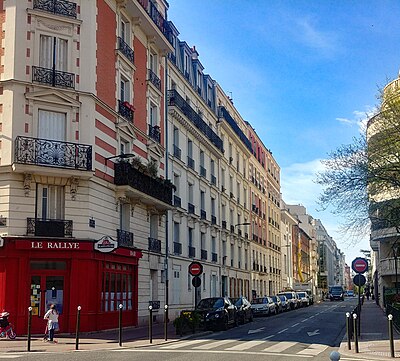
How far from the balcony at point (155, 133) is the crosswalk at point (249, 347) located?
13.3m

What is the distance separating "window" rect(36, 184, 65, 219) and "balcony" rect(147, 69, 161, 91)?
33.0ft

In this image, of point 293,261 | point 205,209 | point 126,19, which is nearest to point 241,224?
point 205,209

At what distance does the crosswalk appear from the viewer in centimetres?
1728

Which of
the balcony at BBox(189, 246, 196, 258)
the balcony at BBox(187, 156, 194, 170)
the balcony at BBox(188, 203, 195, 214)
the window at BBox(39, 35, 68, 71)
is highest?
the window at BBox(39, 35, 68, 71)

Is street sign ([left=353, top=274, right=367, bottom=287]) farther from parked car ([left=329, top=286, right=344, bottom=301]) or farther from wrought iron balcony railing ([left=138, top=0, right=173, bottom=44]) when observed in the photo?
parked car ([left=329, top=286, right=344, bottom=301])

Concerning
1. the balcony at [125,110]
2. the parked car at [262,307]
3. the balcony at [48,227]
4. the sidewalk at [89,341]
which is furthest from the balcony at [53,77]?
the parked car at [262,307]

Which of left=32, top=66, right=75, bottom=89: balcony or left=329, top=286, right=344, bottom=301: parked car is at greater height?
left=32, top=66, right=75, bottom=89: balcony

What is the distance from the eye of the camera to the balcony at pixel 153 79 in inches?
1247

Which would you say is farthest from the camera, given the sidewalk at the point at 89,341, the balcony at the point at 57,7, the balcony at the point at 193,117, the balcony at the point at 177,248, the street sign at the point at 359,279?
the balcony at the point at 193,117

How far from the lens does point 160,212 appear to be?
32219 mm

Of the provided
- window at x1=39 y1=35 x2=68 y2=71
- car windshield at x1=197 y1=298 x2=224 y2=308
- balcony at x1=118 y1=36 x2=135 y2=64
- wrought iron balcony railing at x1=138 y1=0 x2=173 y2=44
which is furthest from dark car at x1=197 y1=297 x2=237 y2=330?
wrought iron balcony railing at x1=138 y1=0 x2=173 y2=44

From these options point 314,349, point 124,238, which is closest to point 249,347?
point 314,349

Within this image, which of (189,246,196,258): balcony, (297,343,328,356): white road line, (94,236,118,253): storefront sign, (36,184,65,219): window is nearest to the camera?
(297,343,328,356): white road line

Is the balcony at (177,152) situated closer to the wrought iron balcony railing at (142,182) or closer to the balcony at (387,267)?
the wrought iron balcony railing at (142,182)
